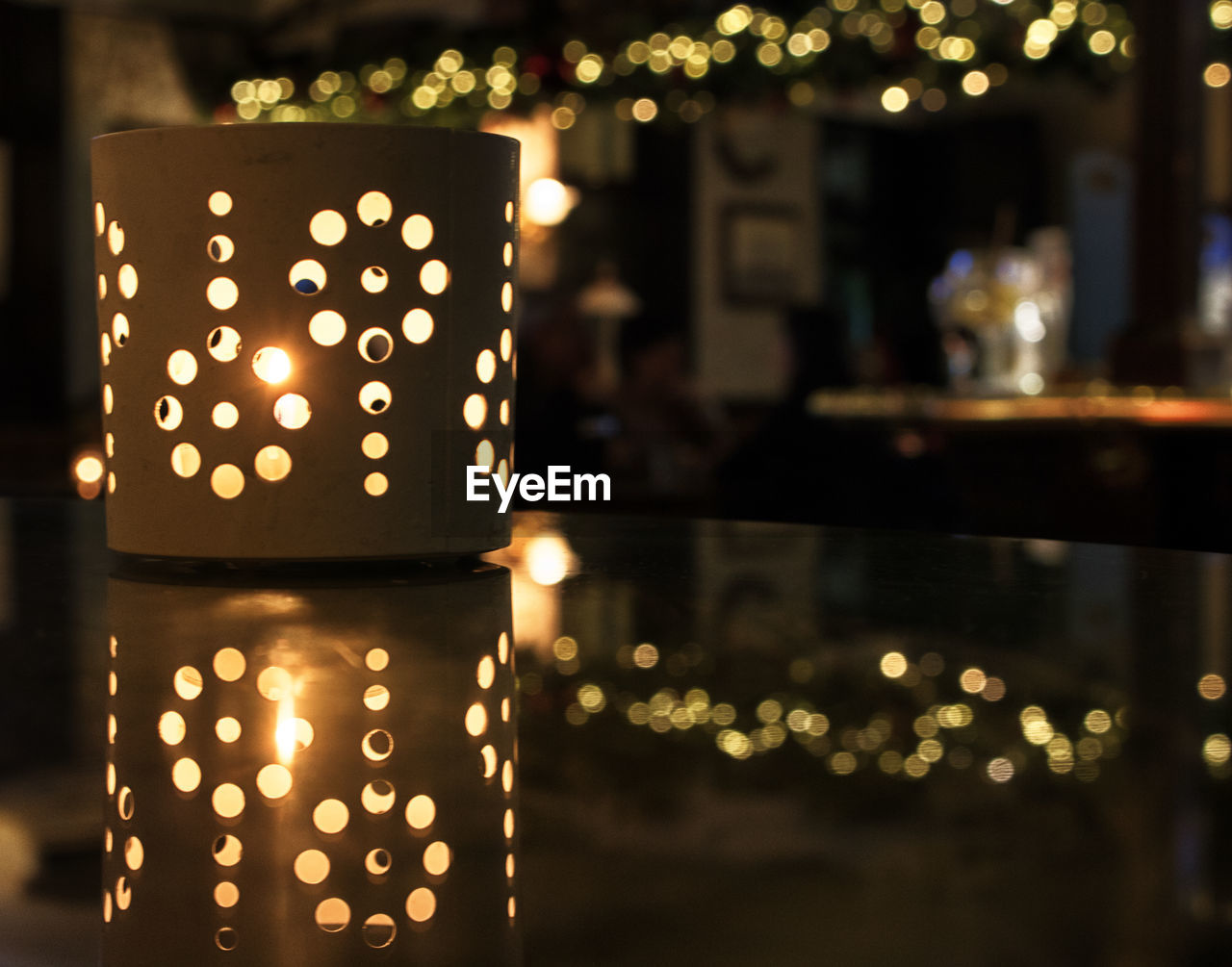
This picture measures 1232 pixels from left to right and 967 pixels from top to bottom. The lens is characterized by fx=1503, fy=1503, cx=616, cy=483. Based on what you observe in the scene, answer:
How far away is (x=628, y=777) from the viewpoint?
279 mm

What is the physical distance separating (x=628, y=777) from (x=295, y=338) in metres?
0.38

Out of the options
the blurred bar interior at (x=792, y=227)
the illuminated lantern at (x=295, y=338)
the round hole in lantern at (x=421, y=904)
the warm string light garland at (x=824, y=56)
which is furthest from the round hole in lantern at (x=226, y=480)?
the warm string light garland at (x=824, y=56)

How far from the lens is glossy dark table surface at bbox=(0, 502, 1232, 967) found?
20 centimetres

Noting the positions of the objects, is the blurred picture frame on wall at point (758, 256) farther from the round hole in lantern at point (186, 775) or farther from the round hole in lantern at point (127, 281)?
the round hole in lantern at point (186, 775)

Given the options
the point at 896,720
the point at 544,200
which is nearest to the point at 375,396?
the point at 896,720

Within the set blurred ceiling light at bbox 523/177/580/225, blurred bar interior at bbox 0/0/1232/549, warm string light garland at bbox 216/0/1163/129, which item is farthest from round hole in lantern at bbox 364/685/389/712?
blurred ceiling light at bbox 523/177/580/225

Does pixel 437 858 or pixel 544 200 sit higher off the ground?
pixel 544 200

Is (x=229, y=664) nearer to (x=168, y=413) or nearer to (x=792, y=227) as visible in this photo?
(x=168, y=413)

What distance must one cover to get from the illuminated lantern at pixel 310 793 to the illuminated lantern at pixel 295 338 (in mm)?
143

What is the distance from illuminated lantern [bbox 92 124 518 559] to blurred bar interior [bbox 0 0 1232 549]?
80 centimetres

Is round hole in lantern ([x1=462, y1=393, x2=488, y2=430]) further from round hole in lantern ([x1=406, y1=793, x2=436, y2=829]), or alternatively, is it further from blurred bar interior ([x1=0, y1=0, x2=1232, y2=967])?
round hole in lantern ([x1=406, y1=793, x2=436, y2=829])

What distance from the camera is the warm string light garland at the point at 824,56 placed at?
4.17m

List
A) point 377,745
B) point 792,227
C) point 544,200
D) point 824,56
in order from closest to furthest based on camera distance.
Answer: point 377,745 < point 824,56 < point 544,200 < point 792,227

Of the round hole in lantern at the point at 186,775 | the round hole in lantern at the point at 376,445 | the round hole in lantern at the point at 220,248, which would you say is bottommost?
the round hole in lantern at the point at 186,775
